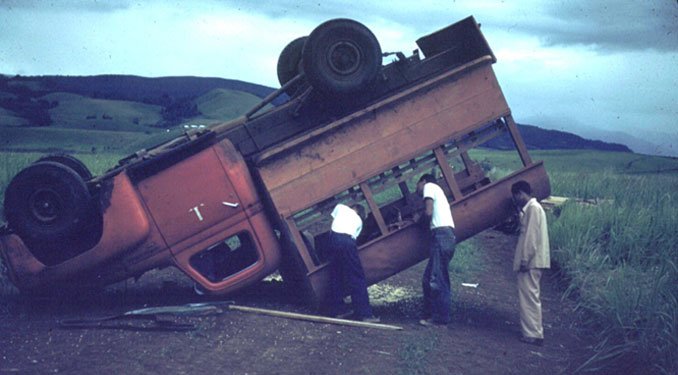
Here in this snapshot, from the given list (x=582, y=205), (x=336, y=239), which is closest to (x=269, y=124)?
(x=336, y=239)

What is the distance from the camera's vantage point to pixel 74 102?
83.0 m

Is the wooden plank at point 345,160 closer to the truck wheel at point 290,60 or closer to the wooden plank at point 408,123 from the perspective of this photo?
the wooden plank at point 408,123

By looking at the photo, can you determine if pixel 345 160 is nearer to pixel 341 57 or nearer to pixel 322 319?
pixel 341 57

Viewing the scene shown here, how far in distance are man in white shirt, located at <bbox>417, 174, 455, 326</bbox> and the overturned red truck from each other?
37 centimetres

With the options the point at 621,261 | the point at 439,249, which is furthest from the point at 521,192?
the point at 621,261

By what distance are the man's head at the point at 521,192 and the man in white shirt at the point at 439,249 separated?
2.59 feet

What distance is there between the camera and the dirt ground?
6.31 metres

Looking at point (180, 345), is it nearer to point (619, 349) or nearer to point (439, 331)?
point (439, 331)

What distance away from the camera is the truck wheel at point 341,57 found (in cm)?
777

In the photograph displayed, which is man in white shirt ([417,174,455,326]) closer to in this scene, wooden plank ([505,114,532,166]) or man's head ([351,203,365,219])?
man's head ([351,203,365,219])

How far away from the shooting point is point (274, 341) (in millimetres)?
7133

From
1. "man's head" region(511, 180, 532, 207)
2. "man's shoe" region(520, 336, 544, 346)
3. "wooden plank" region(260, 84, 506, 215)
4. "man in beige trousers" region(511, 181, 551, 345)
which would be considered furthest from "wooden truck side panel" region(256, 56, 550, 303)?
"man's shoe" region(520, 336, 544, 346)

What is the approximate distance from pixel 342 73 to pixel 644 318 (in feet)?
13.8

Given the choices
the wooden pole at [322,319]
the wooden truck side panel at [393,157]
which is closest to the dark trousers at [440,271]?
the wooden truck side panel at [393,157]
